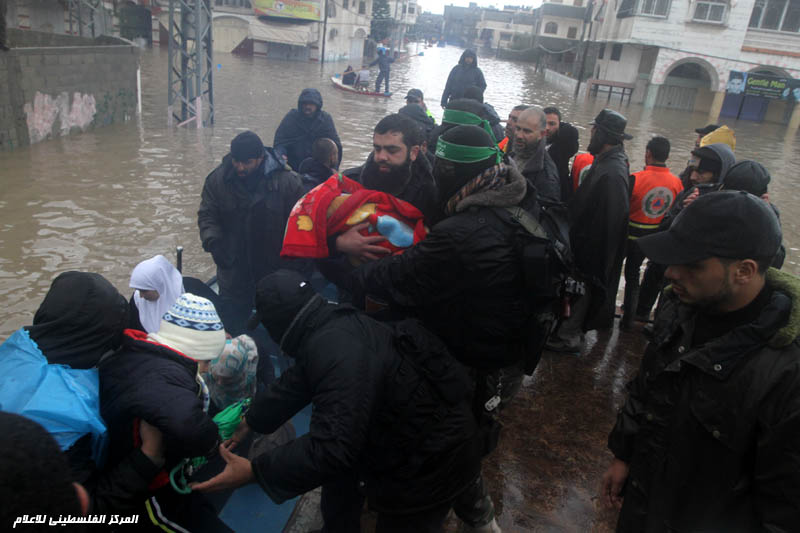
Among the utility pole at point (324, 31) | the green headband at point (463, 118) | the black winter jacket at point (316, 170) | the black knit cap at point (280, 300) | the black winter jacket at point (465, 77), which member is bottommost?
the black winter jacket at point (316, 170)

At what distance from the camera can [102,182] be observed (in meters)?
9.71

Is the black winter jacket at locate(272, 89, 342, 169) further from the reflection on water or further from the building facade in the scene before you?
the building facade

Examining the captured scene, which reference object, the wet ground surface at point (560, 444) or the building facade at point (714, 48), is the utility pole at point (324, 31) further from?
the wet ground surface at point (560, 444)

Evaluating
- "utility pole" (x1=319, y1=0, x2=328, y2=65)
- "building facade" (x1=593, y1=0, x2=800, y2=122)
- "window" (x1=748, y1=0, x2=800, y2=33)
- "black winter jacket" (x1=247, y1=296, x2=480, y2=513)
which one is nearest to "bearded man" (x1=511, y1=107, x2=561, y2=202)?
"black winter jacket" (x1=247, y1=296, x2=480, y2=513)

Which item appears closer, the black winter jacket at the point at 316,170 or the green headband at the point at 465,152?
the green headband at the point at 465,152

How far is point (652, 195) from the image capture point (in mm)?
4996

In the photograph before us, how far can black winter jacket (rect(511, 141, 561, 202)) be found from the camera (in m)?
3.95

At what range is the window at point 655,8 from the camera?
31.6m

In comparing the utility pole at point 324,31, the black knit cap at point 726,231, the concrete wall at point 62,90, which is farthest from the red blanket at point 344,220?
the utility pole at point 324,31

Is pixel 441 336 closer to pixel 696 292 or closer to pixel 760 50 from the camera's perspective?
pixel 696 292

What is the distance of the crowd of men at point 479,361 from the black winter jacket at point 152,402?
2cm

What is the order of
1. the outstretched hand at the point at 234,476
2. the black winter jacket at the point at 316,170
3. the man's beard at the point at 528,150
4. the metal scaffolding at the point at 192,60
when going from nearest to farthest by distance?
the outstretched hand at the point at 234,476, the man's beard at the point at 528,150, the black winter jacket at the point at 316,170, the metal scaffolding at the point at 192,60

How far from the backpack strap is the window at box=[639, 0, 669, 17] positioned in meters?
36.5

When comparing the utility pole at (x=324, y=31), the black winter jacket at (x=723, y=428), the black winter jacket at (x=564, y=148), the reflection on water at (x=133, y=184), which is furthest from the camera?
the utility pole at (x=324, y=31)
